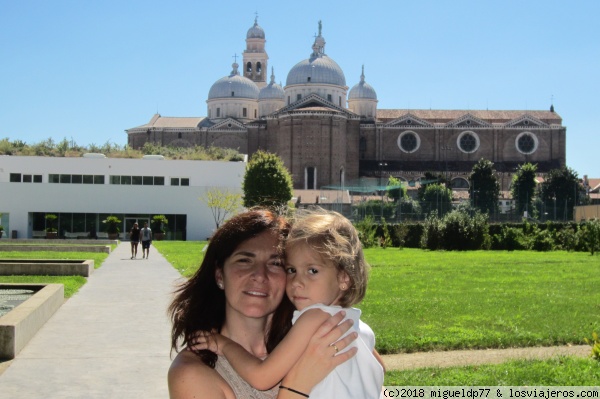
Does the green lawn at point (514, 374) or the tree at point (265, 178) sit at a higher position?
the tree at point (265, 178)

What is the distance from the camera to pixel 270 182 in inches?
2130

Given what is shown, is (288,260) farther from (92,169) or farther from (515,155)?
(515,155)

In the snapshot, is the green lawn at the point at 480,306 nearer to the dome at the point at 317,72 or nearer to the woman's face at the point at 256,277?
the woman's face at the point at 256,277

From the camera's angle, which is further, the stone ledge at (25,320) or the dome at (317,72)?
the dome at (317,72)

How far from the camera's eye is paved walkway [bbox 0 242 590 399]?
6.26m

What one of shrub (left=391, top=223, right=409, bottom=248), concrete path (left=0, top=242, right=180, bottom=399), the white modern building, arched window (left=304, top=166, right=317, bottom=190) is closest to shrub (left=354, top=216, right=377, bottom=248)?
shrub (left=391, top=223, right=409, bottom=248)

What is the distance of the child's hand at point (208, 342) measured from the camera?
2963 millimetres

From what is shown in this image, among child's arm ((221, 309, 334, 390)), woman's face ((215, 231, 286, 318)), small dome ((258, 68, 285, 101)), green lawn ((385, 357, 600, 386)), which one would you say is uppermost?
small dome ((258, 68, 285, 101))

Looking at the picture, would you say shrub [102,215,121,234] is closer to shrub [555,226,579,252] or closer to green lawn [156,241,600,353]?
shrub [555,226,579,252]

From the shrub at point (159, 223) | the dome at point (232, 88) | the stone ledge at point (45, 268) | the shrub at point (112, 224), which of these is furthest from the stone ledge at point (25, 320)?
the dome at point (232, 88)

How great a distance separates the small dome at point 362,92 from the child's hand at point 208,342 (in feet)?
275

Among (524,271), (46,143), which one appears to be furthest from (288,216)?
(46,143)

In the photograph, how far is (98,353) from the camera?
7.79 metres

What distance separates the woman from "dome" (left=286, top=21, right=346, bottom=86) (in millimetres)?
78797
